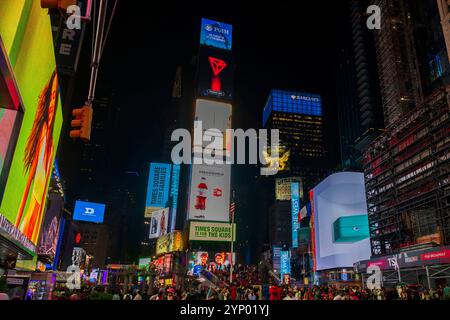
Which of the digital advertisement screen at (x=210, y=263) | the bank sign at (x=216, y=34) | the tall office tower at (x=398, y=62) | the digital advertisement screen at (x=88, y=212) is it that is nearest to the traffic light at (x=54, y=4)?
the digital advertisement screen at (x=210, y=263)

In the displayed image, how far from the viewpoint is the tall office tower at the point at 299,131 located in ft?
581

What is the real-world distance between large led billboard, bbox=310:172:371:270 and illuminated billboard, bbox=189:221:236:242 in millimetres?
26951

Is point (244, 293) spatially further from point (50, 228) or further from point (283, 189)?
point (283, 189)

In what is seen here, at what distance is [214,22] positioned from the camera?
6372 cm

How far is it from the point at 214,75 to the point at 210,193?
20.8 m

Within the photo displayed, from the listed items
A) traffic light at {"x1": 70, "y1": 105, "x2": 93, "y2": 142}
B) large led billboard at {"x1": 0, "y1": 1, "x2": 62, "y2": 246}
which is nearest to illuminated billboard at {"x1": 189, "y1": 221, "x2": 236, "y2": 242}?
large led billboard at {"x1": 0, "y1": 1, "x2": 62, "y2": 246}

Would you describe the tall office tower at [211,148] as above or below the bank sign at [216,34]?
below

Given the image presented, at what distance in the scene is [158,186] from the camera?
157250mm

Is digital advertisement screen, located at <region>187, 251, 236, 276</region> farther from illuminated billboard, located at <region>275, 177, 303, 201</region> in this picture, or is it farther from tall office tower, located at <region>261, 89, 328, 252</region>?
tall office tower, located at <region>261, 89, 328, 252</region>

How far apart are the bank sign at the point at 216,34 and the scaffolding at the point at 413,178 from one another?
32350 mm

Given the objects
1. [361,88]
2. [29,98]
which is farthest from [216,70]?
[361,88]

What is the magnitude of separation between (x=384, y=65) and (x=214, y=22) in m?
39.1

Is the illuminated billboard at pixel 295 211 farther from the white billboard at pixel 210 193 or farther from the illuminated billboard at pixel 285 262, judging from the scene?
the white billboard at pixel 210 193
